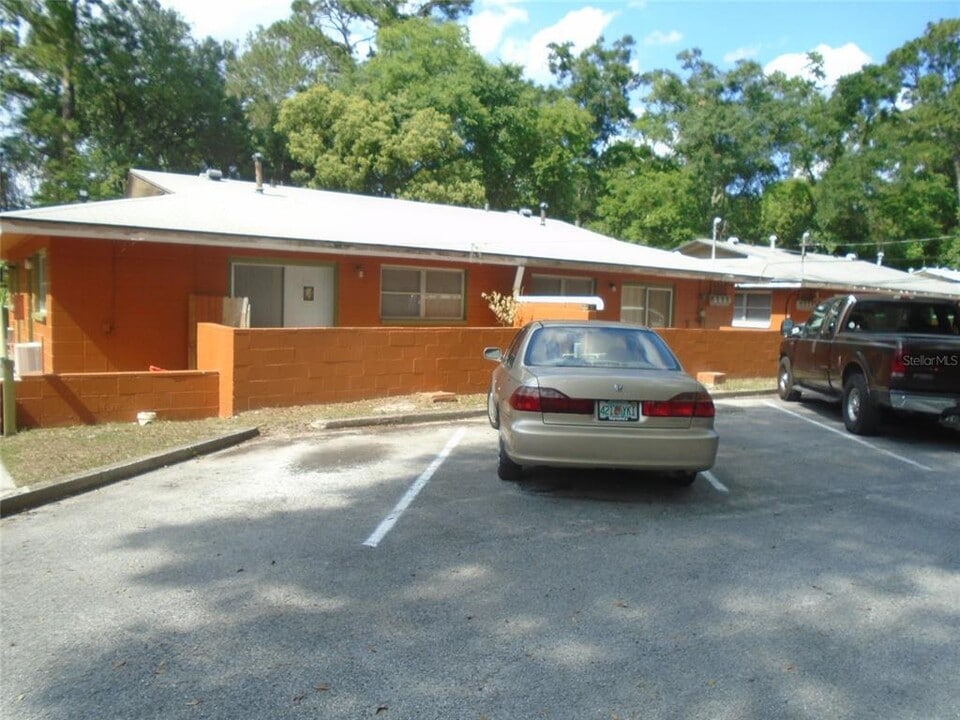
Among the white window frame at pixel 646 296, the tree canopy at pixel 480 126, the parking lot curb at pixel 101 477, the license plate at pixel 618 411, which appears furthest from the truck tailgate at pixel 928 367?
the tree canopy at pixel 480 126

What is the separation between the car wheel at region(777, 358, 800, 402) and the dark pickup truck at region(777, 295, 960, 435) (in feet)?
0.27

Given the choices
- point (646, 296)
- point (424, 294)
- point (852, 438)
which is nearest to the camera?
point (852, 438)

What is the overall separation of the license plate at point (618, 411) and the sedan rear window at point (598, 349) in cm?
64

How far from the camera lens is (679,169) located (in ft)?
146

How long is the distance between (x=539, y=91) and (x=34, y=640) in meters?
43.7

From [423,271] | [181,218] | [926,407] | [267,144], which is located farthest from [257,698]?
[267,144]

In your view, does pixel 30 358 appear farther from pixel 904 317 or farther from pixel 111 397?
pixel 904 317

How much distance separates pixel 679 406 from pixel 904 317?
691cm

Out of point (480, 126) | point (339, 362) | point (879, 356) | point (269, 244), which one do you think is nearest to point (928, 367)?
point (879, 356)

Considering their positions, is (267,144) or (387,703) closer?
(387,703)

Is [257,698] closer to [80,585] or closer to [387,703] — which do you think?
[387,703]

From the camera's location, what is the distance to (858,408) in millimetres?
10430

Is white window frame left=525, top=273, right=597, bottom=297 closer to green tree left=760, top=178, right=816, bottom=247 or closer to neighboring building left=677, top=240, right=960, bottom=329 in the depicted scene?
neighboring building left=677, top=240, right=960, bottom=329

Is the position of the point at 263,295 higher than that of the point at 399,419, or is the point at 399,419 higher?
the point at 263,295
